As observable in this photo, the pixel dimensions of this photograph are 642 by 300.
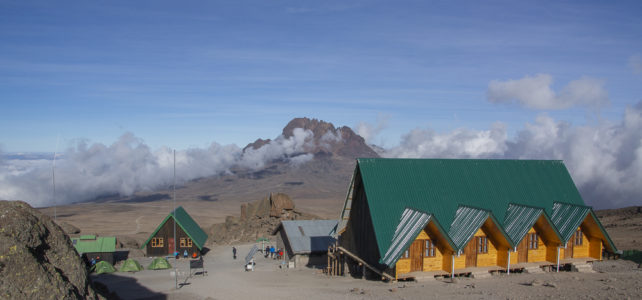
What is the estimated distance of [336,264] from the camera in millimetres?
28625

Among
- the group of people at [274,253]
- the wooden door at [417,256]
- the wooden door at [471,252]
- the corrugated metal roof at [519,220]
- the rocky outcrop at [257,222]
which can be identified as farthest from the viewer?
the rocky outcrop at [257,222]

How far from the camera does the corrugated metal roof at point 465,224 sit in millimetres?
23969

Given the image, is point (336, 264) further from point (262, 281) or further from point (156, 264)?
point (156, 264)

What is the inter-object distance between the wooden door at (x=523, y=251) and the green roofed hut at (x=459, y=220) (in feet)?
0.18

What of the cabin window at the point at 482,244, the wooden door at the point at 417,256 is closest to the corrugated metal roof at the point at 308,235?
the wooden door at the point at 417,256

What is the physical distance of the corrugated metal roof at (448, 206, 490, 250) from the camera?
23969mm

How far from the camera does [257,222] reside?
5756 centimetres

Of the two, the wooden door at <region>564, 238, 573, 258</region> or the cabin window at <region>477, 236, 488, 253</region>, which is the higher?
the cabin window at <region>477, 236, 488, 253</region>

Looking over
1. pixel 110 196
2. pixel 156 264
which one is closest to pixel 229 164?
pixel 110 196

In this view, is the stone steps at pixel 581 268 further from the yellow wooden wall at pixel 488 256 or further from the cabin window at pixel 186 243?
the cabin window at pixel 186 243

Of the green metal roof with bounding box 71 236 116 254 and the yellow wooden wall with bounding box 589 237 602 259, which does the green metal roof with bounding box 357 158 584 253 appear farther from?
the green metal roof with bounding box 71 236 116 254

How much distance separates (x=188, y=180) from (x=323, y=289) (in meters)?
151

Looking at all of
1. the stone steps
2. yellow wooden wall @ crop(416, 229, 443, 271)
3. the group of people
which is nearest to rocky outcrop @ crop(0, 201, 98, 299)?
yellow wooden wall @ crop(416, 229, 443, 271)

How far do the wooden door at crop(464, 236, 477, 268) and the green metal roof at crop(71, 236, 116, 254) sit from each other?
2757 cm
